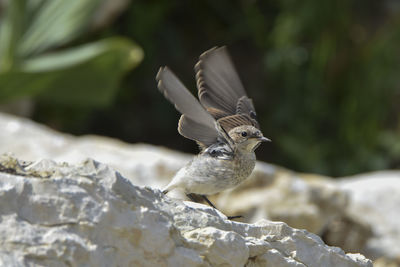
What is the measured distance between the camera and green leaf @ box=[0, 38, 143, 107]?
303 inches

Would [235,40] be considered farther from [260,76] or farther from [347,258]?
[347,258]

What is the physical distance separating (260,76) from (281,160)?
1.47 m

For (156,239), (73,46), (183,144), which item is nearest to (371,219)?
(156,239)

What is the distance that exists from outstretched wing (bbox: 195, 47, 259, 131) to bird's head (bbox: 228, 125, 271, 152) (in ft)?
0.40

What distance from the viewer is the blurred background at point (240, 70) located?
814cm

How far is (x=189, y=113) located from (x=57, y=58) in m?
5.15

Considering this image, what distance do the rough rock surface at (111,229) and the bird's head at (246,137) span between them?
0.74m

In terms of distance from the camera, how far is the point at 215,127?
3.15 metres

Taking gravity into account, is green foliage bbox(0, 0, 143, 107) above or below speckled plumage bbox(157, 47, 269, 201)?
below

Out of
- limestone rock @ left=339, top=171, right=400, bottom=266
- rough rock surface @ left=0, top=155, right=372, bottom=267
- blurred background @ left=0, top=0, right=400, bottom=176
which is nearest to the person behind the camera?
rough rock surface @ left=0, top=155, right=372, bottom=267

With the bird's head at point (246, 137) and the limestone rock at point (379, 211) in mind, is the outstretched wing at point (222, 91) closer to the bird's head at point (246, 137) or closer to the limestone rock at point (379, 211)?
the bird's head at point (246, 137)

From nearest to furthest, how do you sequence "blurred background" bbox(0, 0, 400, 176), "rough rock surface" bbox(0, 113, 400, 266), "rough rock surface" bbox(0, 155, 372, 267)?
1. "rough rock surface" bbox(0, 155, 372, 267)
2. "rough rock surface" bbox(0, 113, 400, 266)
3. "blurred background" bbox(0, 0, 400, 176)

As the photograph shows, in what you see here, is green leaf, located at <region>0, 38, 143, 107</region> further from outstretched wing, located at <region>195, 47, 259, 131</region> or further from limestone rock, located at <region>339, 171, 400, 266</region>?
outstretched wing, located at <region>195, 47, 259, 131</region>

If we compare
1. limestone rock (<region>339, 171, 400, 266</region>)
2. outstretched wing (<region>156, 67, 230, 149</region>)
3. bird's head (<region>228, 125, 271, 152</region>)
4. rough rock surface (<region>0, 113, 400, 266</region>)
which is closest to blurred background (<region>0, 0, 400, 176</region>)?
rough rock surface (<region>0, 113, 400, 266</region>)
